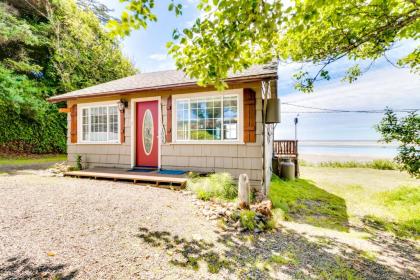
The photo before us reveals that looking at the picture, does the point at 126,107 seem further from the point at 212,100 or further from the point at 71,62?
the point at 71,62

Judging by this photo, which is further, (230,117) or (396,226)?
(230,117)

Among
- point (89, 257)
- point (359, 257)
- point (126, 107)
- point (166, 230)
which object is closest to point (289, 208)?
point (359, 257)

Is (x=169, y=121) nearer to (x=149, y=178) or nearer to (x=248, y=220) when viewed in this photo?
(x=149, y=178)

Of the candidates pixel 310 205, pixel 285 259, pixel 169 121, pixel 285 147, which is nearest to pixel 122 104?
pixel 169 121

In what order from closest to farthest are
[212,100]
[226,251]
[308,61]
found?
[226,251] < [308,61] < [212,100]

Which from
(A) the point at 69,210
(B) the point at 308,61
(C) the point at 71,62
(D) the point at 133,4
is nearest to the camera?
(D) the point at 133,4

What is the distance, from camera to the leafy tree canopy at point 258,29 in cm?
294

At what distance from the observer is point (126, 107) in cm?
771

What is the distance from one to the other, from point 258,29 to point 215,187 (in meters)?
3.64

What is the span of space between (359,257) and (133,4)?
4898 mm

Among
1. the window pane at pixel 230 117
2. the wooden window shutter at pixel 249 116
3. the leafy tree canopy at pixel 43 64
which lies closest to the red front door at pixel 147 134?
the window pane at pixel 230 117

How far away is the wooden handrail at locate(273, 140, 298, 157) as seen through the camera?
10.9 meters

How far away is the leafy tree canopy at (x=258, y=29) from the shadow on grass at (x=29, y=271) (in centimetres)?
280

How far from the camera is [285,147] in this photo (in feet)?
37.0
